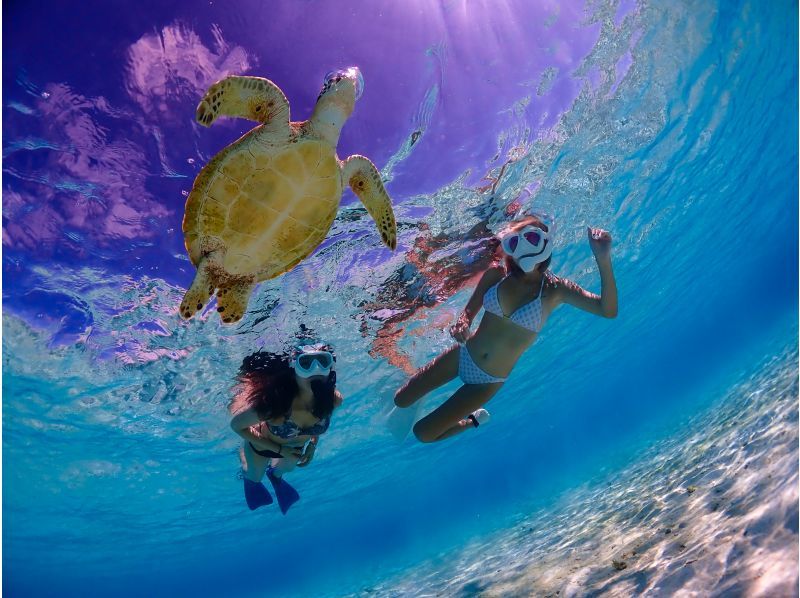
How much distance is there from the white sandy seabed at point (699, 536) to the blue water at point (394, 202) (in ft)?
0.15

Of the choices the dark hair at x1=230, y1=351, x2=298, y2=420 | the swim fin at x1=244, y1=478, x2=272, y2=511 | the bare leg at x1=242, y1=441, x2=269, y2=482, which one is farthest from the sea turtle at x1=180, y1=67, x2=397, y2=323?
the swim fin at x1=244, y1=478, x2=272, y2=511

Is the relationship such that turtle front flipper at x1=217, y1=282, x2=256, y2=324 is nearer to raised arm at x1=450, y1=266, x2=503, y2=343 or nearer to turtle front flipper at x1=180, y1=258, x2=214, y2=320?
turtle front flipper at x1=180, y1=258, x2=214, y2=320

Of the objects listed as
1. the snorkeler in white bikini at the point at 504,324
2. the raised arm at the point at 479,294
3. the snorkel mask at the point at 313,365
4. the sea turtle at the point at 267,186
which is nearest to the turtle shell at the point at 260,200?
the sea turtle at the point at 267,186

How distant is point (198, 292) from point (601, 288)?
5.26 m

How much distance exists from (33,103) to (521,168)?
25.5ft

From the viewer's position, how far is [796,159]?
20.0 meters

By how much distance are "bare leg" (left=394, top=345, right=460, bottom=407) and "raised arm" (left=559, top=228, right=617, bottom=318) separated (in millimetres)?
1707

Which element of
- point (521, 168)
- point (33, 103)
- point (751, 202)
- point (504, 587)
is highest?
point (751, 202)

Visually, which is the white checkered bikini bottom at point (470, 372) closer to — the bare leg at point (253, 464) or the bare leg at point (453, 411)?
the bare leg at point (453, 411)

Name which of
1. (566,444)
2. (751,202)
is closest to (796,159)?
(751,202)

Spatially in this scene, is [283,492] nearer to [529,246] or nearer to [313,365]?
[313,365]

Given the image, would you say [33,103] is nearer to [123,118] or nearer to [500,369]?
[123,118]

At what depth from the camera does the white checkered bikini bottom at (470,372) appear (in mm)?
5457

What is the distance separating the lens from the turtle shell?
4.58 meters
